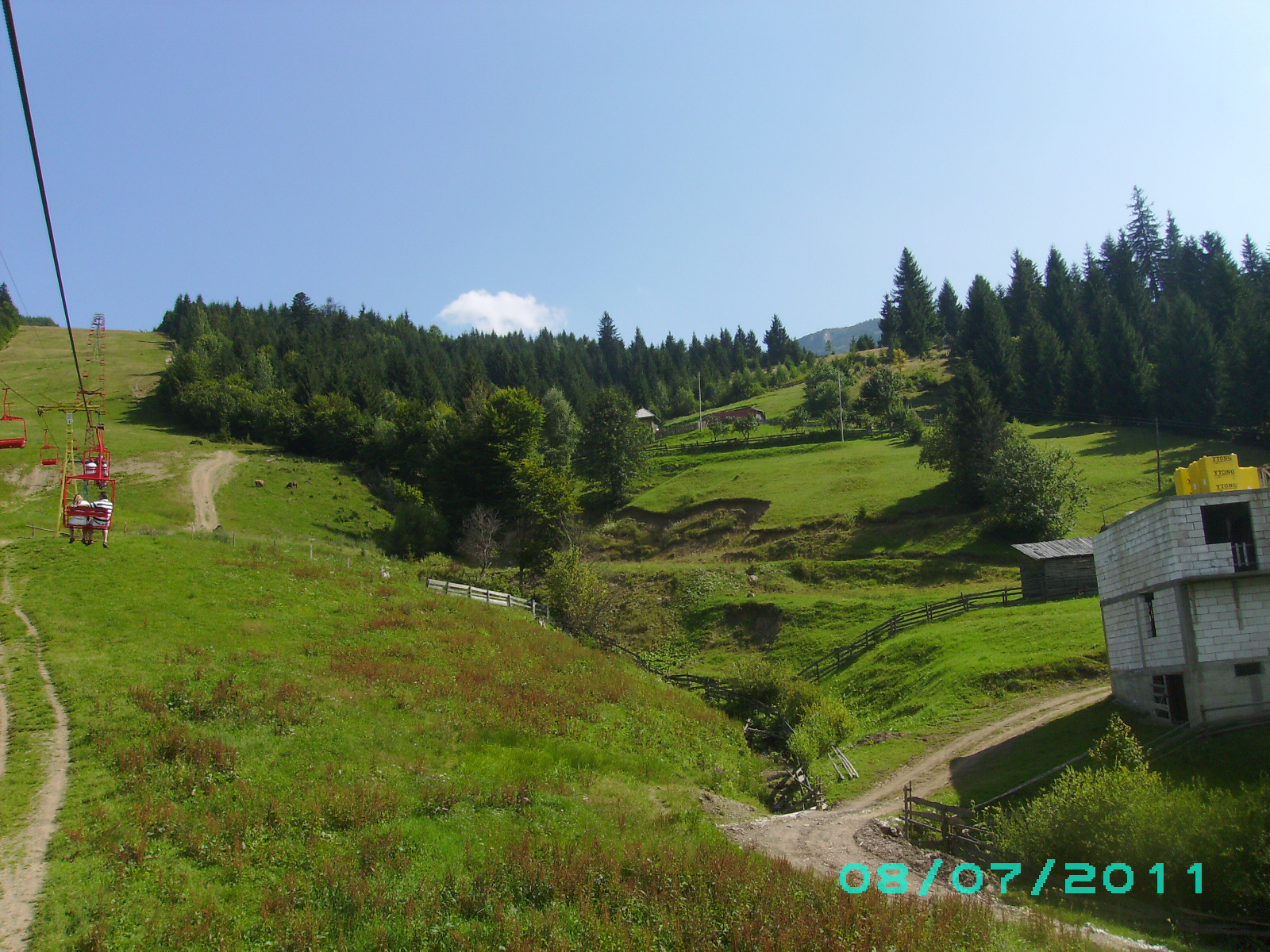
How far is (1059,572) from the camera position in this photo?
46125 millimetres

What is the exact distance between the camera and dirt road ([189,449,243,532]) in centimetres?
6981

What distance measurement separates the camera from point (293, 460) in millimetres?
93438

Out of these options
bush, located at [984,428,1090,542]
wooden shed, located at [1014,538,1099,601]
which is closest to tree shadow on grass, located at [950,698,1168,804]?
wooden shed, located at [1014,538,1099,601]

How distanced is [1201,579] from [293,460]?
296 feet

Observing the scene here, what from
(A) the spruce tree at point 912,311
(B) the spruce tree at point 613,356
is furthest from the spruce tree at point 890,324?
(B) the spruce tree at point 613,356

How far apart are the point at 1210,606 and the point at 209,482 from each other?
273 feet

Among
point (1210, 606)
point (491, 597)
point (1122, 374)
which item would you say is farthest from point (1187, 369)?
point (491, 597)

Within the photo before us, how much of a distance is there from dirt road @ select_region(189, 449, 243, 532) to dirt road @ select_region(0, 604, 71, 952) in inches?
2015

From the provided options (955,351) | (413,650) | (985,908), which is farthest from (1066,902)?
(955,351)

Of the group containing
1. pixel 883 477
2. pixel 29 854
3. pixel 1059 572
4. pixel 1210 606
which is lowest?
pixel 1059 572

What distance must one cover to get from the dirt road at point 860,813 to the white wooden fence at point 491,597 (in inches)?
907

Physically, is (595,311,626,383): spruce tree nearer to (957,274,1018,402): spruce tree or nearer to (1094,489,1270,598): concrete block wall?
(957,274,1018,402): spruce tree
